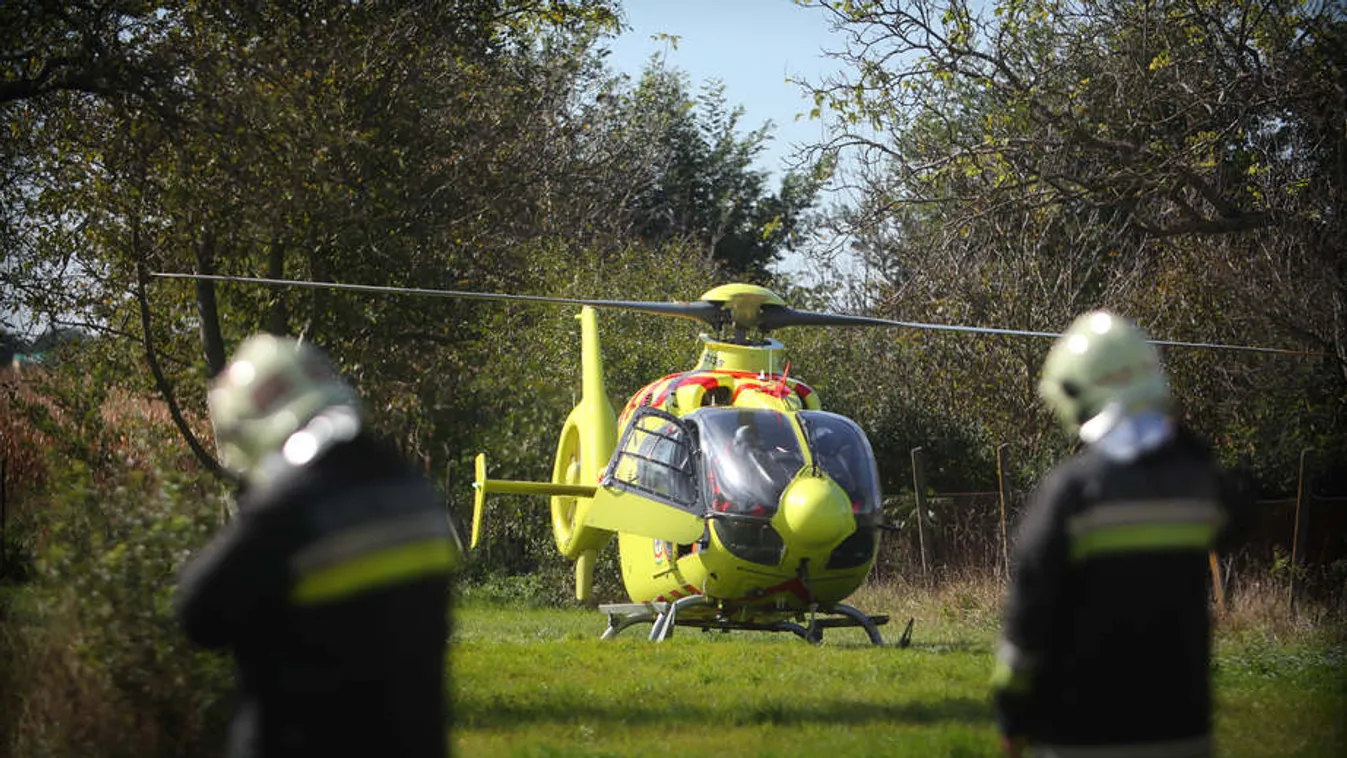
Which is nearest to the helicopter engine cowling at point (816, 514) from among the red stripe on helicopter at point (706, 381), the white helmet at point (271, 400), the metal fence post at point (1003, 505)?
the red stripe on helicopter at point (706, 381)

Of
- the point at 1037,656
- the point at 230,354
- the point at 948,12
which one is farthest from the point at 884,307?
the point at 1037,656

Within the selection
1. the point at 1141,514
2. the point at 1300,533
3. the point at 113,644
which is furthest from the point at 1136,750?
the point at 1300,533

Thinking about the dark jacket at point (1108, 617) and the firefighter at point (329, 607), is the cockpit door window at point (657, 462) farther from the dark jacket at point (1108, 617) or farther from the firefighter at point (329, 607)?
the firefighter at point (329, 607)

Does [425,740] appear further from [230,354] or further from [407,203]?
[230,354]

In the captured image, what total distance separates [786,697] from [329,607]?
638 cm

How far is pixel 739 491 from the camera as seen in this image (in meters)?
12.7

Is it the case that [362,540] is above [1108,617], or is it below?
above

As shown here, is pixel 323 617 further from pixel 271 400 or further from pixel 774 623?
pixel 774 623

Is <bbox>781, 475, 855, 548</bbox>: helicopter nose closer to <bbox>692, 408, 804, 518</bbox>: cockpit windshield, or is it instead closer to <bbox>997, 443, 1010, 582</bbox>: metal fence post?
<bbox>692, 408, 804, 518</bbox>: cockpit windshield

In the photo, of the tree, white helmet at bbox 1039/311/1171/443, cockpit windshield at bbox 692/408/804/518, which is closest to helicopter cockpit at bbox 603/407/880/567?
cockpit windshield at bbox 692/408/804/518

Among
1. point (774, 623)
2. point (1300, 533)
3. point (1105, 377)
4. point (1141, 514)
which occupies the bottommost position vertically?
point (774, 623)

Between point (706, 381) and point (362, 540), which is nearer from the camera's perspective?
point (362, 540)

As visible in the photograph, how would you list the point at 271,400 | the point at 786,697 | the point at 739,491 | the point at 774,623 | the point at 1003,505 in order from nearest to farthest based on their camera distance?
the point at 271,400
the point at 786,697
the point at 739,491
the point at 774,623
the point at 1003,505

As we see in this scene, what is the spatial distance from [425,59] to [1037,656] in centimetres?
1521
